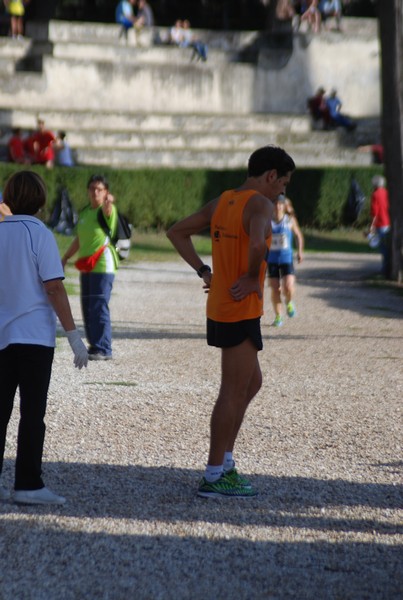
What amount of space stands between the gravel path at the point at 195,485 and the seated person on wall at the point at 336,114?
2341 cm

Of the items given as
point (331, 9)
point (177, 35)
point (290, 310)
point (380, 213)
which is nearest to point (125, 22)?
point (177, 35)

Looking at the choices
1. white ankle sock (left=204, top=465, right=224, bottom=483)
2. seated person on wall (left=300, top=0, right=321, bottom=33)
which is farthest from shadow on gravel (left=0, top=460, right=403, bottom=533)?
seated person on wall (left=300, top=0, right=321, bottom=33)

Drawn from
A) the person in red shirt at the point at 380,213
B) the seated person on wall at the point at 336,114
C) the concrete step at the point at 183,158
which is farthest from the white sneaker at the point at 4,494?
the seated person on wall at the point at 336,114

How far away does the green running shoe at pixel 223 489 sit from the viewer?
19.0 ft

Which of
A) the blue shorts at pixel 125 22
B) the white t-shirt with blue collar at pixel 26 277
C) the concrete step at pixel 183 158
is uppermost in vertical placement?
the blue shorts at pixel 125 22

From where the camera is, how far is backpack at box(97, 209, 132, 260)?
10.2 meters

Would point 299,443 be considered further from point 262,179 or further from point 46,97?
point 46,97

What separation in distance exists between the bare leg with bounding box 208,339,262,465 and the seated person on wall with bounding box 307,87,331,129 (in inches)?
1154

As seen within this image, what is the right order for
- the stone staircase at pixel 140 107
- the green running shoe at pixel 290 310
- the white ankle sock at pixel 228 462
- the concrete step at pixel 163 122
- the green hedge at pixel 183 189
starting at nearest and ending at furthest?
the white ankle sock at pixel 228 462 < the green running shoe at pixel 290 310 < the green hedge at pixel 183 189 < the concrete step at pixel 163 122 < the stone staircase at pixel 140 107

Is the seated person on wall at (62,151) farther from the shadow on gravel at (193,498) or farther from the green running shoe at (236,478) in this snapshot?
the green running shoe at (236,478)

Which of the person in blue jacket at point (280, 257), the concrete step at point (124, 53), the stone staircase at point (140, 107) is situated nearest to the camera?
the person in blue jacket at point (280, 257)

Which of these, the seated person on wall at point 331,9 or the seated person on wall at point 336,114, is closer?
the seated person on wall at point 336,114

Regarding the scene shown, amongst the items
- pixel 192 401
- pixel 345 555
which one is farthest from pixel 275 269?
pixel 345 555

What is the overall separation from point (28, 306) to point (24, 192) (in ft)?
1.77
